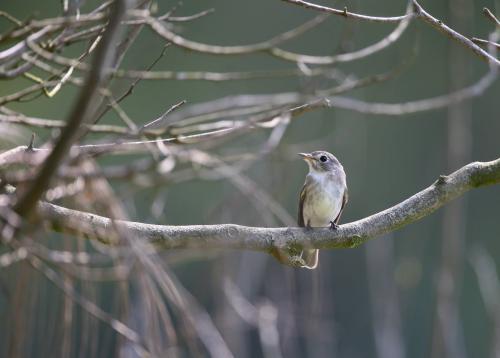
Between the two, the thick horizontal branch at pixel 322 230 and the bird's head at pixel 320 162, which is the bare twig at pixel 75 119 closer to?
the thick horizontal branch at pixel 322 230

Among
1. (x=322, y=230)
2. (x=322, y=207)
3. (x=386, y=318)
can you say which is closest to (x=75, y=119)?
(x=322, y=230)

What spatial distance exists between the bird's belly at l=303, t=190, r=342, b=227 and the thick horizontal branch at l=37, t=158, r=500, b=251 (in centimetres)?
188

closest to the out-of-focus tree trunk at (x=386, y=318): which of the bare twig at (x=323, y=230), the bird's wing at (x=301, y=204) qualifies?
the bird's wing at (x=301, y=204)

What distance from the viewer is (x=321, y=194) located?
5273 millimetres

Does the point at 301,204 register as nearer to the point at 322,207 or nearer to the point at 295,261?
the point at 322,207

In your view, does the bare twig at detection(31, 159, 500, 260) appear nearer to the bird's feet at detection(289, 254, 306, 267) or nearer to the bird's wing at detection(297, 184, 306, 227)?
the bird's feet at detection(289, 254, 306, 267)

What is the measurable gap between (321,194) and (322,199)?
0.12ft

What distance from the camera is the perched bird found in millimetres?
5270

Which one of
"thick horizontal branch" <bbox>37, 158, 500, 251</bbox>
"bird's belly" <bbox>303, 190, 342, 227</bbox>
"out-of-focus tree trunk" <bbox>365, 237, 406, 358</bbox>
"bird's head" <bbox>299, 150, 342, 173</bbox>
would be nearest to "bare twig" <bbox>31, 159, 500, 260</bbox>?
"thick horizontal branch" <bbox>37, 158, 500, 251</bbox>

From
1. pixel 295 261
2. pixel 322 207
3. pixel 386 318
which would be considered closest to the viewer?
pixel 295 261

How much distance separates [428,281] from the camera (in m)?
10.3

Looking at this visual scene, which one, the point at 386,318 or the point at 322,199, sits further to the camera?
the point at 322,199

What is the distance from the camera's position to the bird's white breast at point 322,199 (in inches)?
207

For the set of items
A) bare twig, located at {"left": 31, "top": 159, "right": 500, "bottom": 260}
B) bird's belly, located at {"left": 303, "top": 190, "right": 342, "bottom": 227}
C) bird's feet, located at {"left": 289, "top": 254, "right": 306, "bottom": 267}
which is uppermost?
bird's belly, located at {"left": 303, "top": 190, "right": 342, "bottom": 227}
